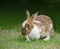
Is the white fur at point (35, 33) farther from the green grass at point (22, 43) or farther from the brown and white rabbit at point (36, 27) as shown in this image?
the green grass at point (22, 43)

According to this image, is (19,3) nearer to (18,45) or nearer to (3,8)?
(3,8)

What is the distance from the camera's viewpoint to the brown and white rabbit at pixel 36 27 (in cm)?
673

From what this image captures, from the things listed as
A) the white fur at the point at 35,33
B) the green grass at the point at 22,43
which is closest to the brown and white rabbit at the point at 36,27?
the white fur at the point at 35,33

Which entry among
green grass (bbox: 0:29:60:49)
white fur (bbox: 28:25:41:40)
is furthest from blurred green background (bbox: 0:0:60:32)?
white fur (bbox: 28:25:41:40)

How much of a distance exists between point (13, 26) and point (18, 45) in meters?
2.17

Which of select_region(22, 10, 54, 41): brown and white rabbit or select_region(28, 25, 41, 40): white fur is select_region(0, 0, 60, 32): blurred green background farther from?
select_region(28, 25, 41, 40): white fur

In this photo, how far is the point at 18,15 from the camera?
10.3m

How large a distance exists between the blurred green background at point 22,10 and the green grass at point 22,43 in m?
0.91

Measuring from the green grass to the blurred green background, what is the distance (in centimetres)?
91

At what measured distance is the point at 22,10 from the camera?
10953 mm

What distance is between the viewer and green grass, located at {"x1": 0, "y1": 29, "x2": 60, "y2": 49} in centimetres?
654

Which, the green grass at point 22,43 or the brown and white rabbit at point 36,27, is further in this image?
the brown and white rabbit at point 36,27

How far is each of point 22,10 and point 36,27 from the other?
411 centimetres

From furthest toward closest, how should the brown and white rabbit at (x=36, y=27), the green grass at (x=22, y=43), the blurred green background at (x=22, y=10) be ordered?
the blurred green background at (x=22, y=10) → the brown and white rabbit at (x=36, y=27) → the green grass at (x=22, y=43)
